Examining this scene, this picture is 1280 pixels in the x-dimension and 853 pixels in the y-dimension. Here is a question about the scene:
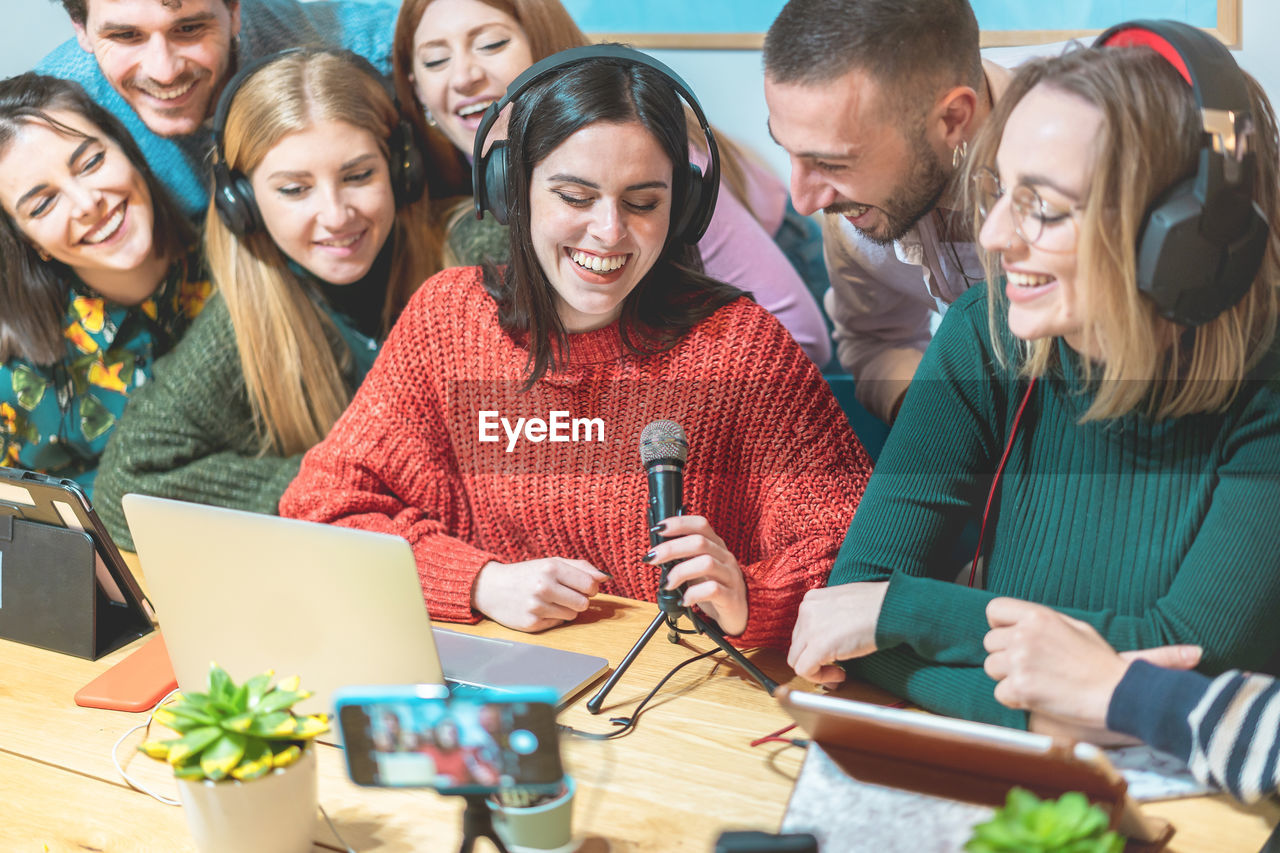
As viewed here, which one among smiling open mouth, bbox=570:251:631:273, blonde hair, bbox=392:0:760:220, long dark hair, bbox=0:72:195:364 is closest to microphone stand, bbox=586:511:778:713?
smiling open mouth, bbox=570:251:631:273

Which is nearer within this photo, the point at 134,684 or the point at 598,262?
the point at 134,684

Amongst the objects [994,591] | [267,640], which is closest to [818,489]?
[994,591]

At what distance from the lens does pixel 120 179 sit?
6.47ft

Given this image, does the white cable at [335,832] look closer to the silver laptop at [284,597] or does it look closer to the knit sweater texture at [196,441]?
the silver laptop at [284,597]

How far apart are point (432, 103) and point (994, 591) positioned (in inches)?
49.4

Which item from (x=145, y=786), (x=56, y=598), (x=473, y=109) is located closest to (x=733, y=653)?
(x=145, y=786)

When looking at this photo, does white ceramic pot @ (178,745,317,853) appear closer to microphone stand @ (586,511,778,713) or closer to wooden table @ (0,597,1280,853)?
wooden table @ (0,597,1280,853)

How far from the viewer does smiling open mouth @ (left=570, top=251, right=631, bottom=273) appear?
146cm

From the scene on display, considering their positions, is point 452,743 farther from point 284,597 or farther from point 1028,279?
point 1028,279

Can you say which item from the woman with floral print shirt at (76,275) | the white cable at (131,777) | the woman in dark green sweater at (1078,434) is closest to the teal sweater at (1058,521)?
the woman in dark green sweater at (1078,434)

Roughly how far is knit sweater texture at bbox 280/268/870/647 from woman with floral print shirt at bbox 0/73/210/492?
2.16ft

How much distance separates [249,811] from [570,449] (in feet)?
2.44

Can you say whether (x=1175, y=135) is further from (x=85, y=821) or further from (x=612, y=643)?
(x=85, y=821)

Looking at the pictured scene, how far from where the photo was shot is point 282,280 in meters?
1.98
